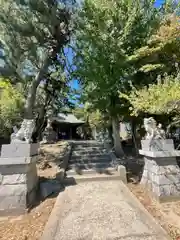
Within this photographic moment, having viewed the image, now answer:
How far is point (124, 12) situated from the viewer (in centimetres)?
957

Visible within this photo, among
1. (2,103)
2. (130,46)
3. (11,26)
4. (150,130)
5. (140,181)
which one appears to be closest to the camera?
(150,130)

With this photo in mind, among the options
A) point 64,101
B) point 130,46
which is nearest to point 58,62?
point 64,101

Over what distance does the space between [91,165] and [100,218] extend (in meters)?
4.00

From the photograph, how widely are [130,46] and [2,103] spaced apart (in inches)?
361

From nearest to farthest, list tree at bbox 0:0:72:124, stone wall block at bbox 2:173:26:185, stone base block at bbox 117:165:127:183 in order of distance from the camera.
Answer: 1. stone wall block at bbox 2:173:26:185
2. stone base block at bbox 117:165:127:183
3. tree at bbox 0:0:72:124

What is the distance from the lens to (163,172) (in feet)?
18.6

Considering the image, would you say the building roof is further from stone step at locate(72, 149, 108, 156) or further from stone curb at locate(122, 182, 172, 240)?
stone curb at locate(122, 182, 172, 240)

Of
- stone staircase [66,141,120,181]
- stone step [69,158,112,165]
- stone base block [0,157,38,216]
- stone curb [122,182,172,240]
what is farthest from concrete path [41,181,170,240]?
stone step [69,158,112,165]

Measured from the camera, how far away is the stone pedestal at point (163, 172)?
5496mm

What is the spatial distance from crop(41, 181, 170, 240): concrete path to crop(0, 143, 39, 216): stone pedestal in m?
0.92

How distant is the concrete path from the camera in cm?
368

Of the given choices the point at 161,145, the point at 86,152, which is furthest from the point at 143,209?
the point at 86,152

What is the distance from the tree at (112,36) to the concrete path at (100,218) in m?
5.31

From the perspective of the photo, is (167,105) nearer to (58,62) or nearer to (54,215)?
(54,215)
